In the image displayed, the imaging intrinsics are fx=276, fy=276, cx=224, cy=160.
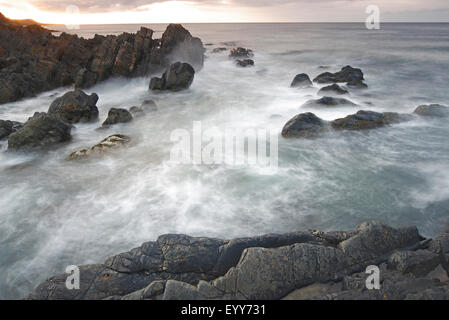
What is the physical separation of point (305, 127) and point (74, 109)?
547 inches

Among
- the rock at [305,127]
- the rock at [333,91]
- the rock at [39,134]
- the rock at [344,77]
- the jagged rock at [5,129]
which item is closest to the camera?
the rock at [39,134]

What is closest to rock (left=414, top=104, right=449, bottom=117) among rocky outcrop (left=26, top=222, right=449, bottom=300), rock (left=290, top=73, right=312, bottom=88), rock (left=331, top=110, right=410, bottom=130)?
rock (left=331, top=110, right=410, bottom=130)

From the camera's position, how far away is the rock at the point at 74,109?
1691cm

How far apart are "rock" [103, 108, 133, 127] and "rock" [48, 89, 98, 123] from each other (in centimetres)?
159

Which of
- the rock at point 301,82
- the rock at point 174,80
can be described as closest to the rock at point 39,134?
the rock at point 174,80

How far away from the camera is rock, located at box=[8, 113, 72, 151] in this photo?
13305 millimetres

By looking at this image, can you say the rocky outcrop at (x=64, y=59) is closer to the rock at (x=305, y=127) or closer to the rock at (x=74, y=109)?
the rock at (x=74, y=109)

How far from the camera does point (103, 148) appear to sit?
13.4 meters

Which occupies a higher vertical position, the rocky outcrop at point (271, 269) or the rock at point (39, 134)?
the rock at point (39, 134)

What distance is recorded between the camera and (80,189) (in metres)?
10.4

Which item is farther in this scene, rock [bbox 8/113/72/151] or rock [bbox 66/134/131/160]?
rock [bbox 8/113/72/151]

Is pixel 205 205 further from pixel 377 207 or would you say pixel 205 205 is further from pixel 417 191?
pixel 417 191

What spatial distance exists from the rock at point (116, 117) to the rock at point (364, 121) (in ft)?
40.5

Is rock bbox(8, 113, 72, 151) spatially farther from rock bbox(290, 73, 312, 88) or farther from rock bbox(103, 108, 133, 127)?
rock bbox(290, 73, 312, 88)
